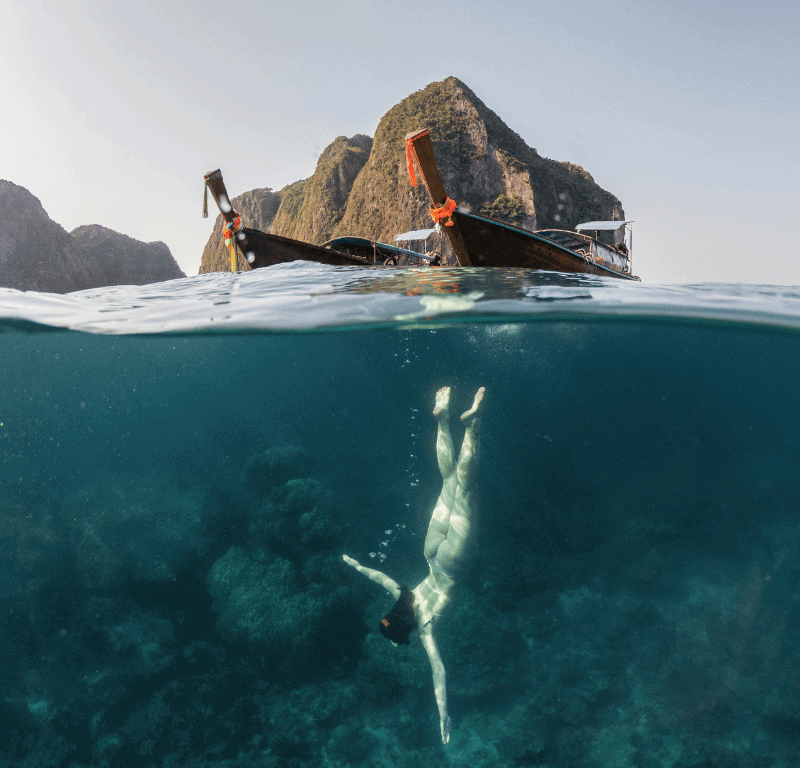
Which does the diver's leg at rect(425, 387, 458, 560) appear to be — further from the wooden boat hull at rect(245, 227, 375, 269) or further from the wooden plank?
the wooden boat hull at rect(245, 227, 375, 269)

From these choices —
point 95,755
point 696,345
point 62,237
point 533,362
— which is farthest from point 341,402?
point 62,237

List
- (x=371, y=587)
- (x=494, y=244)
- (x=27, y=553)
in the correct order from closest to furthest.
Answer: (x=371, y=587) → (x=494, y=244) → (x=27, y=553)

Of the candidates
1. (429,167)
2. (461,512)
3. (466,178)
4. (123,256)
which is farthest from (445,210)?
(123,256)

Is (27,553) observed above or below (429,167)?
below

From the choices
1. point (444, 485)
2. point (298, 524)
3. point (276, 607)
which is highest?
point (444, 485)

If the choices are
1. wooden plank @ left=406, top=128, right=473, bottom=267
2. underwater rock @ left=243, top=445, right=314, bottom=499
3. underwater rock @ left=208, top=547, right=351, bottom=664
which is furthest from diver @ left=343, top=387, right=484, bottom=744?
underwater rock @ left=243, top=445, right=314, bottom=499

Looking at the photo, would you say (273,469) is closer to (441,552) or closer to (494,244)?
(441,552)

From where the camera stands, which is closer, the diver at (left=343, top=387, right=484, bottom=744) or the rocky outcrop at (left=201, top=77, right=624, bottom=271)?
the diver at (left=343, top=387, right=484, bottom=744)
